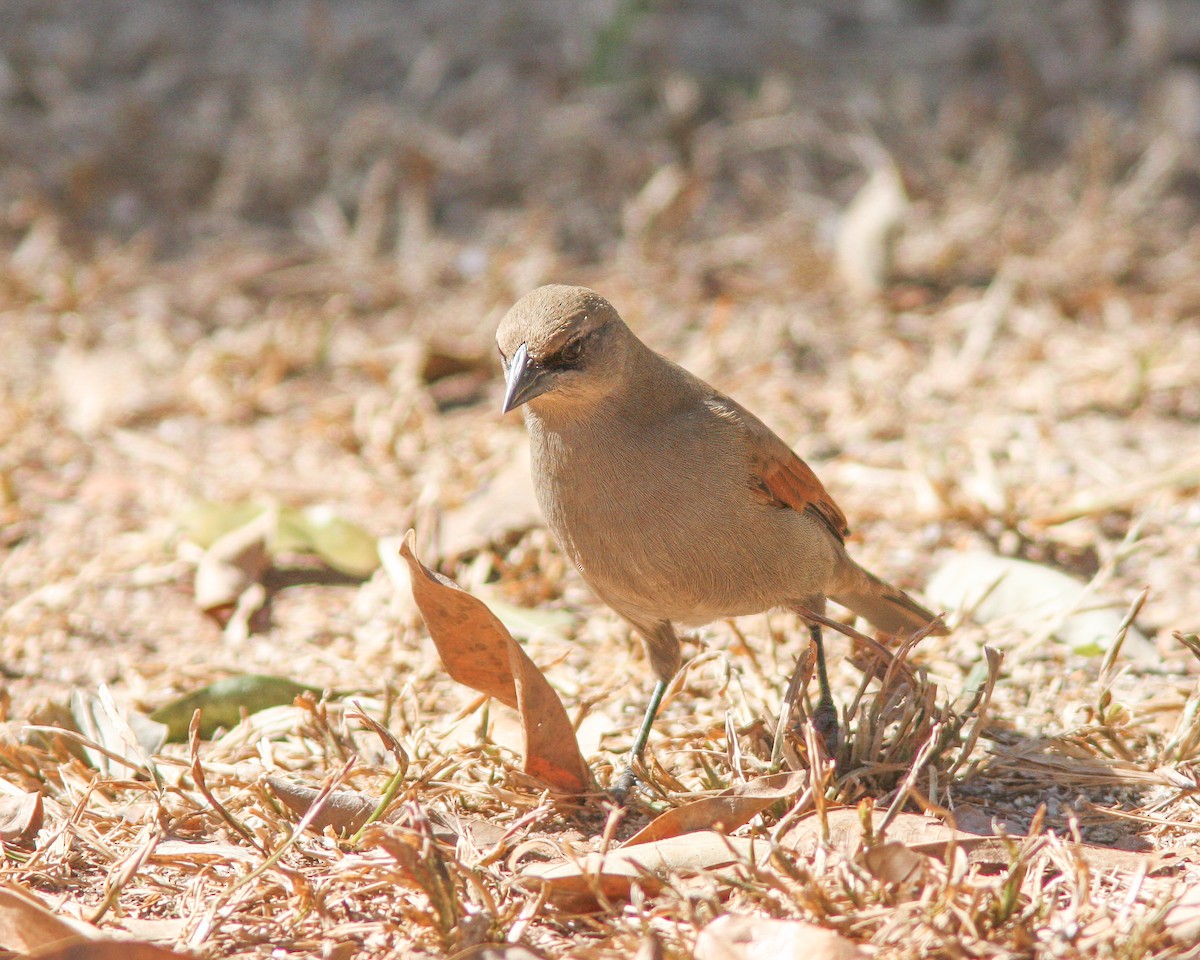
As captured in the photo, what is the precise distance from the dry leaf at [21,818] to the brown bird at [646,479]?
138 centimetres

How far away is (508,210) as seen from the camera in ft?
23.8

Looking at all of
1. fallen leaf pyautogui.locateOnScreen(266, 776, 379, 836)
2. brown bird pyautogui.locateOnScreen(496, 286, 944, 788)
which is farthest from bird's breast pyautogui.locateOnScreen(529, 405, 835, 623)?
fallen leaf pyautogui.locateOnScreen(266, 776, 379, 836)

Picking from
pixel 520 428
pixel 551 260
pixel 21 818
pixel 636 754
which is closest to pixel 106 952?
pixel 21 818

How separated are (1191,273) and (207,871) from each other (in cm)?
526

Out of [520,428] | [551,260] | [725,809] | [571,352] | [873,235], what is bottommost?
[725,809]

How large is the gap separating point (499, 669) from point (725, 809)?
2.10 ft

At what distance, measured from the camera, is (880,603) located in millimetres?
3951

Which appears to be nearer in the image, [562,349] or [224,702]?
[562,349]

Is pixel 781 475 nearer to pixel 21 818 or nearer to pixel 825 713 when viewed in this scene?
pixel 825 713

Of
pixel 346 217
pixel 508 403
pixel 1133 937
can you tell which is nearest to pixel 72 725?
pixel 508 403

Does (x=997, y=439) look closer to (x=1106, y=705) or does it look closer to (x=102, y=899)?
(x=1106, y=705)

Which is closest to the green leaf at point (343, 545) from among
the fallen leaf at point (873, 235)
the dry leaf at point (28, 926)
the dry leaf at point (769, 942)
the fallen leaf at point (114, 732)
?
the fallen leaf at point (114, 732)

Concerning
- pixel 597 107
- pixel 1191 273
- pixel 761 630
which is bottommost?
pixel 761 630

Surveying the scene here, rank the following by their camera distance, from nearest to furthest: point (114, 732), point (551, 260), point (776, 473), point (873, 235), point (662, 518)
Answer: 1. point (662, 518)
2. point (114, 732)
3. point (776, 473)
4. point (873, 235)
5. point (551, 260)
